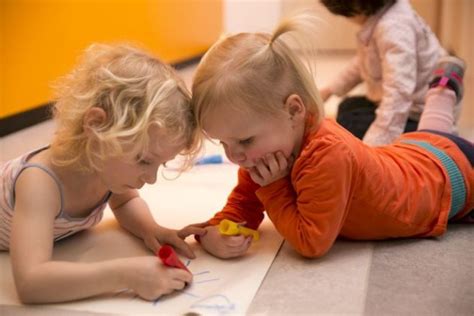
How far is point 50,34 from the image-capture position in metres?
2.03

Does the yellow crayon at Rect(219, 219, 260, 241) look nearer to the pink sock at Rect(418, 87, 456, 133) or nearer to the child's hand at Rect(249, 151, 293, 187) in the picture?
the child's hand at Rect(249, 151, 293, 187)

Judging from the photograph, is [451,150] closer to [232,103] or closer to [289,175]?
[289,175]

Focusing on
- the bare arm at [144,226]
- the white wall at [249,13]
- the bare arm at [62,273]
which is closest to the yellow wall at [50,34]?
the bare arm at [144,226]

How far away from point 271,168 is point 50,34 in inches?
54.3

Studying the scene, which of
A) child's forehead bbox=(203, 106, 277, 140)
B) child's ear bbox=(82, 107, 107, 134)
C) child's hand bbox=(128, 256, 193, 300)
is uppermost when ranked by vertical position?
child's ear bbox=(82, 107, 107, 134)

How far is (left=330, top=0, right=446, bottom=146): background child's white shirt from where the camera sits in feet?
5.06

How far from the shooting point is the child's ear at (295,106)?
0.91 meters

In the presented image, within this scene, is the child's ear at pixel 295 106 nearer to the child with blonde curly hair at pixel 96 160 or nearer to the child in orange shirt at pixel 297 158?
the child in orange shirt at pixel 297 158

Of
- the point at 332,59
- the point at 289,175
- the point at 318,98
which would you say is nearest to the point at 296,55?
the point at 318,98

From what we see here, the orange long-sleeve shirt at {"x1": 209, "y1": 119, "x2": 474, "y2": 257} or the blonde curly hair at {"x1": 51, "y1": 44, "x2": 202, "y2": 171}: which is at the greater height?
the blonde curly hair at {"x1": 51, "y1": 44, "x2": 202, "y2": 171}

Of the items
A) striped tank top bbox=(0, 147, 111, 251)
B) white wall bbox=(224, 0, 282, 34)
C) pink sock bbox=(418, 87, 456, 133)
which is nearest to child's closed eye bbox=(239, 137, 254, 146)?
striped tank top bbox=(0, 147, 111, 251)

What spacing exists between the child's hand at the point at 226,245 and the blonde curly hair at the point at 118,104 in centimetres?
16

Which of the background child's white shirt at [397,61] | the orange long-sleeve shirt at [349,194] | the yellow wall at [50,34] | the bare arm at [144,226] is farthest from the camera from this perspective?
the yellow wall at [50,34]

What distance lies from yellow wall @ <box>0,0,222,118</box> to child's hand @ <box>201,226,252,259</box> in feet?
2.87
